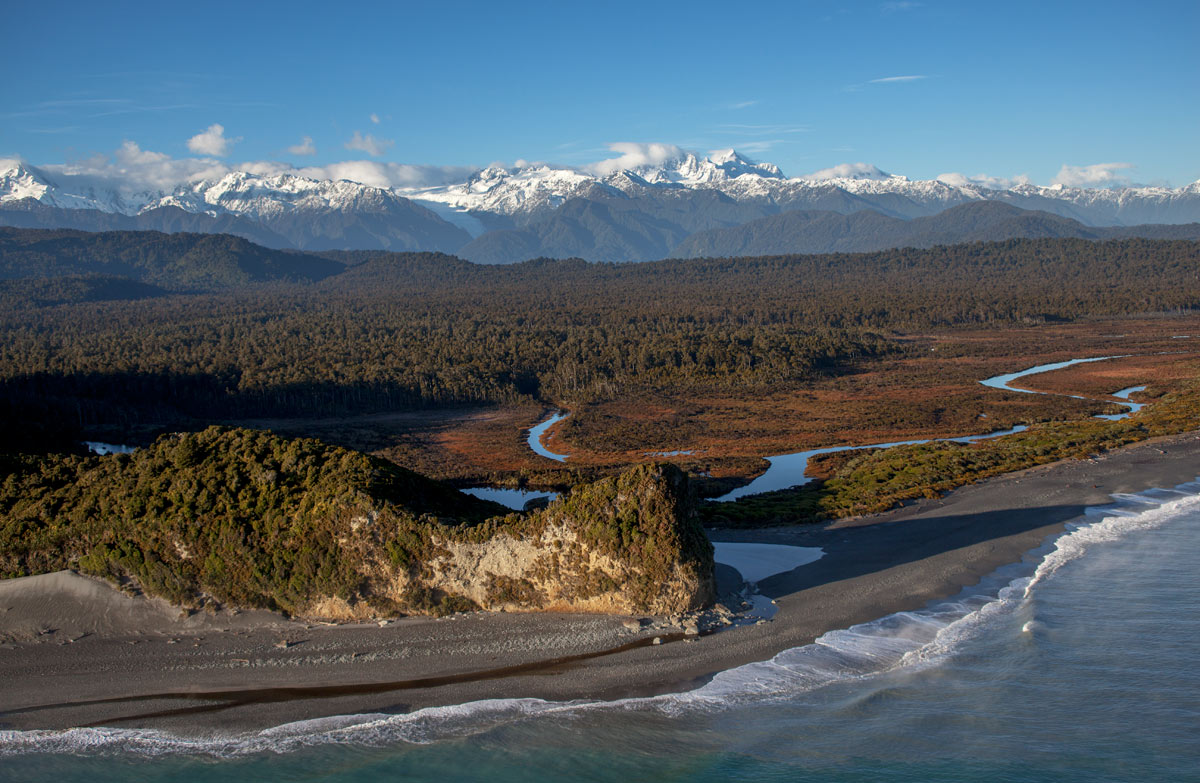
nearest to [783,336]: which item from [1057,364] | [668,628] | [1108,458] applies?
[1057,364]

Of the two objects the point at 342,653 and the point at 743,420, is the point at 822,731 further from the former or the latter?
the point at 743,420

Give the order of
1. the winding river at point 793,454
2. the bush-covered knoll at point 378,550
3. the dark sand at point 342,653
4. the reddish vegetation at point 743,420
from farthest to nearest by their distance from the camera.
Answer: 1. the reddish vegetation at point 743,420
2. the winding river at point 793,454
3. the bush-covered knoll at point 378,550
4. the dark sand at point 342,653

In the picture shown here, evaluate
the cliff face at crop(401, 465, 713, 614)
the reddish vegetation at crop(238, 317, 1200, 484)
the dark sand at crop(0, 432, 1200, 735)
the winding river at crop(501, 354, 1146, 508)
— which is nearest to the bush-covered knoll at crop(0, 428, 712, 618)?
the cliff face at crop(401, 465, 713, 614)

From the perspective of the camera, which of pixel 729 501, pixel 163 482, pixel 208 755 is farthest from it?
pixel 729 501

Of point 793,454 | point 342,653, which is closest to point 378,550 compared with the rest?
point 342,653

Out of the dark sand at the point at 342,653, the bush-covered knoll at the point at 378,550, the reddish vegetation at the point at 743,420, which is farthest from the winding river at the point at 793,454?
the bush-covered knoll at the point at 378,550

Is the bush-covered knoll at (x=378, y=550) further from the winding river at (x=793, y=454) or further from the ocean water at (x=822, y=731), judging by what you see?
the winding river at (x=793, y=454)

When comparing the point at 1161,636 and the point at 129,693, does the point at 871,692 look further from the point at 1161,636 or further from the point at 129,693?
the point at 129,693

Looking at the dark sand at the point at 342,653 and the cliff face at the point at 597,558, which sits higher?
the cliff face at the point at 597,558
